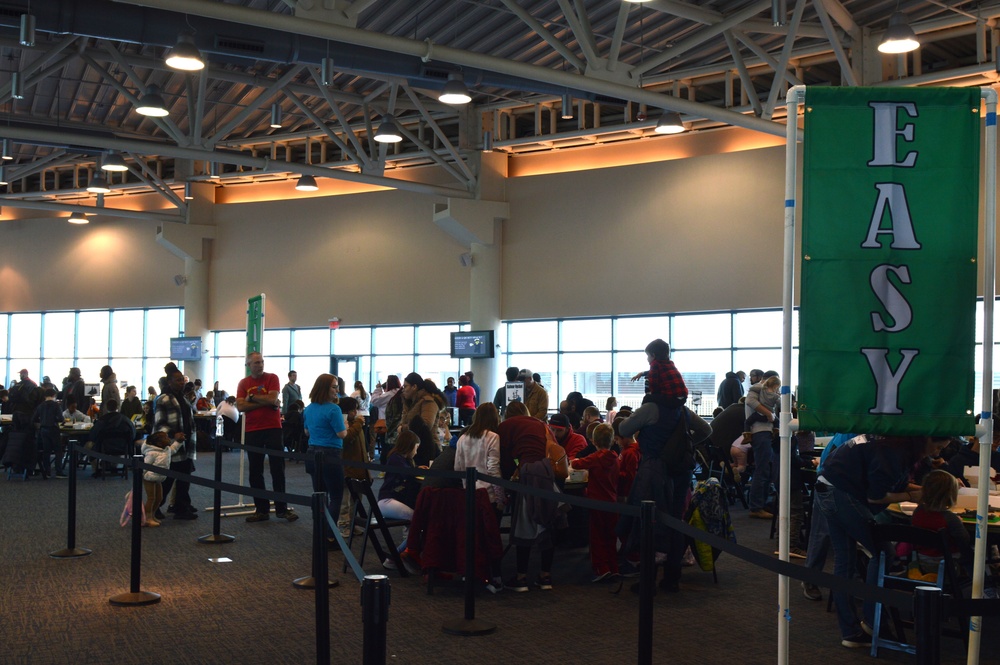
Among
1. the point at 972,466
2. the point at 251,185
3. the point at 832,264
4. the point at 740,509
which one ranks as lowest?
the point at 740,509

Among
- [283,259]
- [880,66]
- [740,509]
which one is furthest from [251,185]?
[740,509]

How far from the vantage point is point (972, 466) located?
7.89 m

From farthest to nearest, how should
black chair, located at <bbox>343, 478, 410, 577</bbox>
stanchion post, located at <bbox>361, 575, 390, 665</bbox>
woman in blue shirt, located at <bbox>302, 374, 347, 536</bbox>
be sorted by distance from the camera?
woman in blue shirt, located at <bbox>302, 374, 347, 536</bbox>, black chair, located at <bbox>343, 478, 410, 577</bbox>, stanchion post, located at <bbox>361, 575, 390, 665</bbox>

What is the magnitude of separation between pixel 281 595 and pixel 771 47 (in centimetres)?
1248

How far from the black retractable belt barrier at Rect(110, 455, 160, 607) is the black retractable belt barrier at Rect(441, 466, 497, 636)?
2030mm

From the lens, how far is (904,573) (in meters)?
5.56

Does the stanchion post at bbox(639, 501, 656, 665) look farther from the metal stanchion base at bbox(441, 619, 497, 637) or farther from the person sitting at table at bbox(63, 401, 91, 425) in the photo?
the person sitting at table at bbox(63, 401, 91, 425)

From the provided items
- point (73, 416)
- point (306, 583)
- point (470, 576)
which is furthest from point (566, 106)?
point (470, 576)

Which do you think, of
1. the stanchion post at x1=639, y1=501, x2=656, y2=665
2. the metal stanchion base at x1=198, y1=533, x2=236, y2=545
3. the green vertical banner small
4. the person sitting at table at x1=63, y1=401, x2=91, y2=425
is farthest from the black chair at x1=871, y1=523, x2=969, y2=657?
the person sitting at table at x1=63, y1=401, x2=91, y2=425

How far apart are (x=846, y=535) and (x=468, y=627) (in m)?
2.13

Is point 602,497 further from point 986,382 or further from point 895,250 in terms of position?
point 895,250

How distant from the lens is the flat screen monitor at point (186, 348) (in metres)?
23.6

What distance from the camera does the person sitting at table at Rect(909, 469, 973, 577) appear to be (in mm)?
5273

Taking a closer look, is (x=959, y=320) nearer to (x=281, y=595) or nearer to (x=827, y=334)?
(x=827, y=334)
